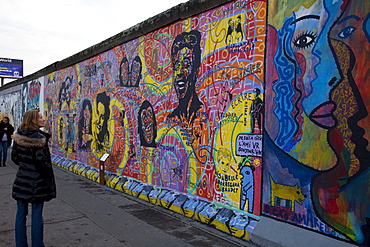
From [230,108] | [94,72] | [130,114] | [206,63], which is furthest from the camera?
[94,72]

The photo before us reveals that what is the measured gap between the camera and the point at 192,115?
5285 millimetres

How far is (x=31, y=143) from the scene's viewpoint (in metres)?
3.63

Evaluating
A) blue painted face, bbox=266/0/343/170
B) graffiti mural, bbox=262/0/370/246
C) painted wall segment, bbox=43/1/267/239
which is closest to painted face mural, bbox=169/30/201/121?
painted wall segment, bbox=43/1/267/239

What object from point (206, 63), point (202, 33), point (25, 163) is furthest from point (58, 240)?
point (202, 33)

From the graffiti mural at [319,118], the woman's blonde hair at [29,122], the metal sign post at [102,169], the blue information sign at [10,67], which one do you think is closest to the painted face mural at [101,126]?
the metal sign post at [102,169]

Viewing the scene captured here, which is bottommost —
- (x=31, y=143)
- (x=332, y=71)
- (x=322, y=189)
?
(x=322, y=189)

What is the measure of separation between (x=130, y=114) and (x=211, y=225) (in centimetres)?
338

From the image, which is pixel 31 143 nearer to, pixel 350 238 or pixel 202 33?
pixel 202 33

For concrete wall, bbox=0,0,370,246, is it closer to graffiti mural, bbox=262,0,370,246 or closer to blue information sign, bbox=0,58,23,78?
graffiti mural, bbox=262,0,370,246

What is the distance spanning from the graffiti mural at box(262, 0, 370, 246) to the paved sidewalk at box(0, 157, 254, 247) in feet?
3.56

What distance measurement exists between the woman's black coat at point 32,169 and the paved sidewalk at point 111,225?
2.58ft

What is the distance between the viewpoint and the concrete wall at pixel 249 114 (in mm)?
3232

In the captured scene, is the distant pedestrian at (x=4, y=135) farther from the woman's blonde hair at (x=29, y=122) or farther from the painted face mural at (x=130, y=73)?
the woman's blonde hair at (x=29, y=122)

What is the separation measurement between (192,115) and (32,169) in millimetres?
2566
